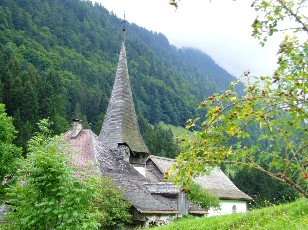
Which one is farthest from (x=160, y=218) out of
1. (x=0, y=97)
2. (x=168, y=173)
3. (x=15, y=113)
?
(x=0, y=97)

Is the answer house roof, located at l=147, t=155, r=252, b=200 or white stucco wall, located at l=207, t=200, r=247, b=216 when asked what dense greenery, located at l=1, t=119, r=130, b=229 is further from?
white stucco wall, located at l=207, t=200, r=247, b=216

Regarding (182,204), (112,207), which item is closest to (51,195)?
(112,207)

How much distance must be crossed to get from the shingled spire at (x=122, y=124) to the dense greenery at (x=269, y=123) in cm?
2263

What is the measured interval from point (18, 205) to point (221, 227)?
249 inches

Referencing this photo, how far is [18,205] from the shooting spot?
1215cm

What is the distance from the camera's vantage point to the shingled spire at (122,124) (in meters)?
26.8

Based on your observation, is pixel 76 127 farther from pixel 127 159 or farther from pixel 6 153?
pixel 6 153

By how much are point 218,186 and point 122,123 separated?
15.7 meters

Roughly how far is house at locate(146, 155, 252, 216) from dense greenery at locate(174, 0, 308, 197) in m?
29.8

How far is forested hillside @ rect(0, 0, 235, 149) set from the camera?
4778cm

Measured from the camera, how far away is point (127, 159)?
84.4 feet

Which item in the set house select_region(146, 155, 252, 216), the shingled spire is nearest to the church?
the shingled spire

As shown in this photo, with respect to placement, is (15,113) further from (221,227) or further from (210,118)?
(210,118)

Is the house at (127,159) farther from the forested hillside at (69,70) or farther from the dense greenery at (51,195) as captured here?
the forested hillside at (69,70)
